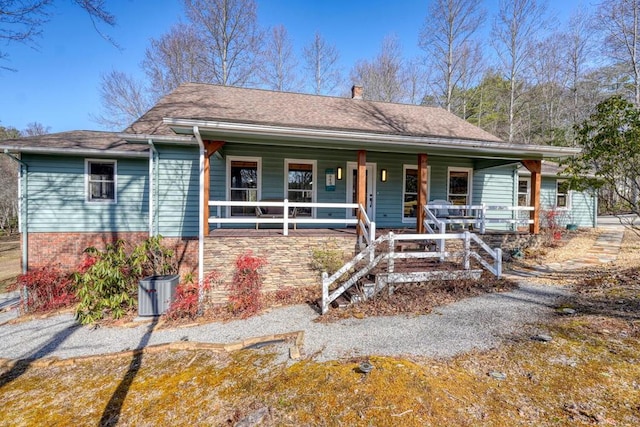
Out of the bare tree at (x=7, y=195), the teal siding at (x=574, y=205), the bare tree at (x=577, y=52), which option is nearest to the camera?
the teal siding at (x=574, y=205)

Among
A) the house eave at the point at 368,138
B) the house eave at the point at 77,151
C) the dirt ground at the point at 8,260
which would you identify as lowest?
the dirt ground at the point at 8,260

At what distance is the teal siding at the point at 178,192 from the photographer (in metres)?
8.46

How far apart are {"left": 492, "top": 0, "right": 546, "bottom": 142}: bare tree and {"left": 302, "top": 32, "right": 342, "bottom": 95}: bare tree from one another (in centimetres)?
1083

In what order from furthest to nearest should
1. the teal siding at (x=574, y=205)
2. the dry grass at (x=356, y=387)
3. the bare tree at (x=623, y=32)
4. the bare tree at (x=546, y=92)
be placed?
Result: 1. the bare tree at (x=546, y=92)
2. the bare tree at (x=623, y=32)
3. the teal siding at (x=574, y=205)
4. the dry grass at (x=356, y=387)

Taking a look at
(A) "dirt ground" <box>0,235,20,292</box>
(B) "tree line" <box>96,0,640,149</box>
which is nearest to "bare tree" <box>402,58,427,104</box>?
(B) "tree line" <box>96,0,640,149</box>

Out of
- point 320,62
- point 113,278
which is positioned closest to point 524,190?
point 113,278

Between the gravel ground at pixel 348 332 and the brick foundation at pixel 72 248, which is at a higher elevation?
the brick foundation at pixel 72 248

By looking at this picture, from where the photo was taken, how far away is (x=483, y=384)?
302cm

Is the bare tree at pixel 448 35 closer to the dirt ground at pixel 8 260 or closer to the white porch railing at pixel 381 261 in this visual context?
the white porch railing at pixel 381 261

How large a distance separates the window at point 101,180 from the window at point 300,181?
5.18 meters

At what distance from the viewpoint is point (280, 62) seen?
20.5 m

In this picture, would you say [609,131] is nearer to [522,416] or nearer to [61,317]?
[522,416]

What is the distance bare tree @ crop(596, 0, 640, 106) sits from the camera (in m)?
15.4

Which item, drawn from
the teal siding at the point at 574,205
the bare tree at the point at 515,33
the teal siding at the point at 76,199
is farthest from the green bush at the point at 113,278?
the bare tree at the point at 515,33
